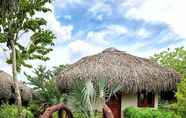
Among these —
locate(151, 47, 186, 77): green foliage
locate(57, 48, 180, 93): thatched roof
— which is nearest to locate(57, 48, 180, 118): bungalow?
locate(57, 48, 180, 93): thatched roof

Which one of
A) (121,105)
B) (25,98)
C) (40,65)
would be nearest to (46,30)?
(121,105)

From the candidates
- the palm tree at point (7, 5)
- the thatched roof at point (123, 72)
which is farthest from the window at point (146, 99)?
the palm tree at point (7, 5)

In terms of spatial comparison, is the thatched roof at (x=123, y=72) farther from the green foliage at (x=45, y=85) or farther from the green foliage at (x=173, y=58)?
the green foliage at (x=173, y=58)

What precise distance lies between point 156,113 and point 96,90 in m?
5.17

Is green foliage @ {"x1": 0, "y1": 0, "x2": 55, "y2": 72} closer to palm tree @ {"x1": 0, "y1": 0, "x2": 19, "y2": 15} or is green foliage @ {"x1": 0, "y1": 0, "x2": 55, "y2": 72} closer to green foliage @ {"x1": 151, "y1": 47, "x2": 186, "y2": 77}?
palm tree @ {"x1": 0, "y1": 0, "x2": 19, "y2": 15}

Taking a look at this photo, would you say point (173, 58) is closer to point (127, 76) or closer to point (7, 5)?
point (127, 76)

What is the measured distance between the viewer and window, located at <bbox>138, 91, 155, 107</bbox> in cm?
2270

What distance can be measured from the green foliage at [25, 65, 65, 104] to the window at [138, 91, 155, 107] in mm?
3866

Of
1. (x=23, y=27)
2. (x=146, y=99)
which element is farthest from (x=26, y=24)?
(x=146, y=99)

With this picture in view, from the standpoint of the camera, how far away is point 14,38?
837 inches

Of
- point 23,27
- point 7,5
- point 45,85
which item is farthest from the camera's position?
point 45,85

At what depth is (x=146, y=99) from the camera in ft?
76.0

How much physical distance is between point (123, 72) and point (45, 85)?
5.74 metres

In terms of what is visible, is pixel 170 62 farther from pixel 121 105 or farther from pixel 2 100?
pixel 2 100
